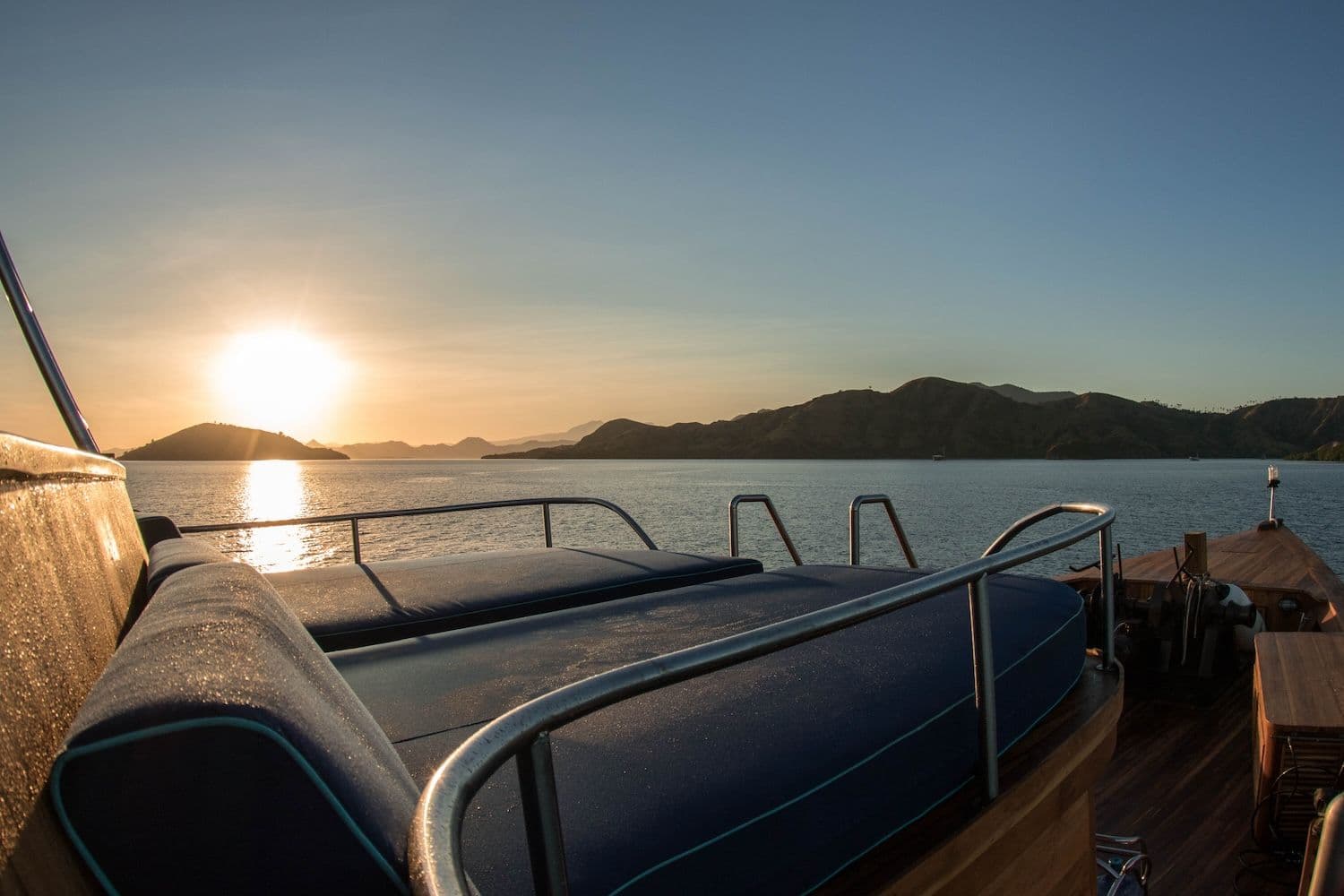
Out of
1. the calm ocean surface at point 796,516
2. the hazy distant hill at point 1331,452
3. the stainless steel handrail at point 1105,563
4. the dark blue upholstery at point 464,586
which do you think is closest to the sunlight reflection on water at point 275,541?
the calm ocean surface at point 796,516

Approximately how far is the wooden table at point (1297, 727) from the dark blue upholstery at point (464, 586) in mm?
2513

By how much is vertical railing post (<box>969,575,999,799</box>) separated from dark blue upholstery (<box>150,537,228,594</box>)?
166cm

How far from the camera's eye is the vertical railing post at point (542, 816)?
954mm

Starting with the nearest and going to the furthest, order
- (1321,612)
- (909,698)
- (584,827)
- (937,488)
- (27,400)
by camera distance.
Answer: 1. (584,827)
2. (909,698)
3. (27,400)
4. (1321,612)
5. (937,488)

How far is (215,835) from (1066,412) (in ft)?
433

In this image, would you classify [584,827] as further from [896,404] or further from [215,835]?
[896,404]

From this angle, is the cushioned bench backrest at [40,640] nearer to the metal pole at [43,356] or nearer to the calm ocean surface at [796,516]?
the metal pole at [43,356]

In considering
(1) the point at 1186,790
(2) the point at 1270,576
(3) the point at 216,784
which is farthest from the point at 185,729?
(2) the point at 1270,576

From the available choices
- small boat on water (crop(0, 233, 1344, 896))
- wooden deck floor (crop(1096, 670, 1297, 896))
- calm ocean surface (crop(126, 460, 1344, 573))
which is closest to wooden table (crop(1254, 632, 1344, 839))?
small boat on water (crop(0, 233, 1344, 896))

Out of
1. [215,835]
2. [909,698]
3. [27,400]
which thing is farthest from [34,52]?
[909,698]

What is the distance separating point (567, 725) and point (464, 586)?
2046 millimetres

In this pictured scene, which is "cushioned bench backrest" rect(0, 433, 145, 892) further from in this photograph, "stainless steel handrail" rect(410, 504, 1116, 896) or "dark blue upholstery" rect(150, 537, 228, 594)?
"dark blue upholstery" rect(150, 537, 228, 594)

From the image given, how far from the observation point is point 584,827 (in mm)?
1280

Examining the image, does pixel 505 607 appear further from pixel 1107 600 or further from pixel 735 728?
pixel 1107 600
